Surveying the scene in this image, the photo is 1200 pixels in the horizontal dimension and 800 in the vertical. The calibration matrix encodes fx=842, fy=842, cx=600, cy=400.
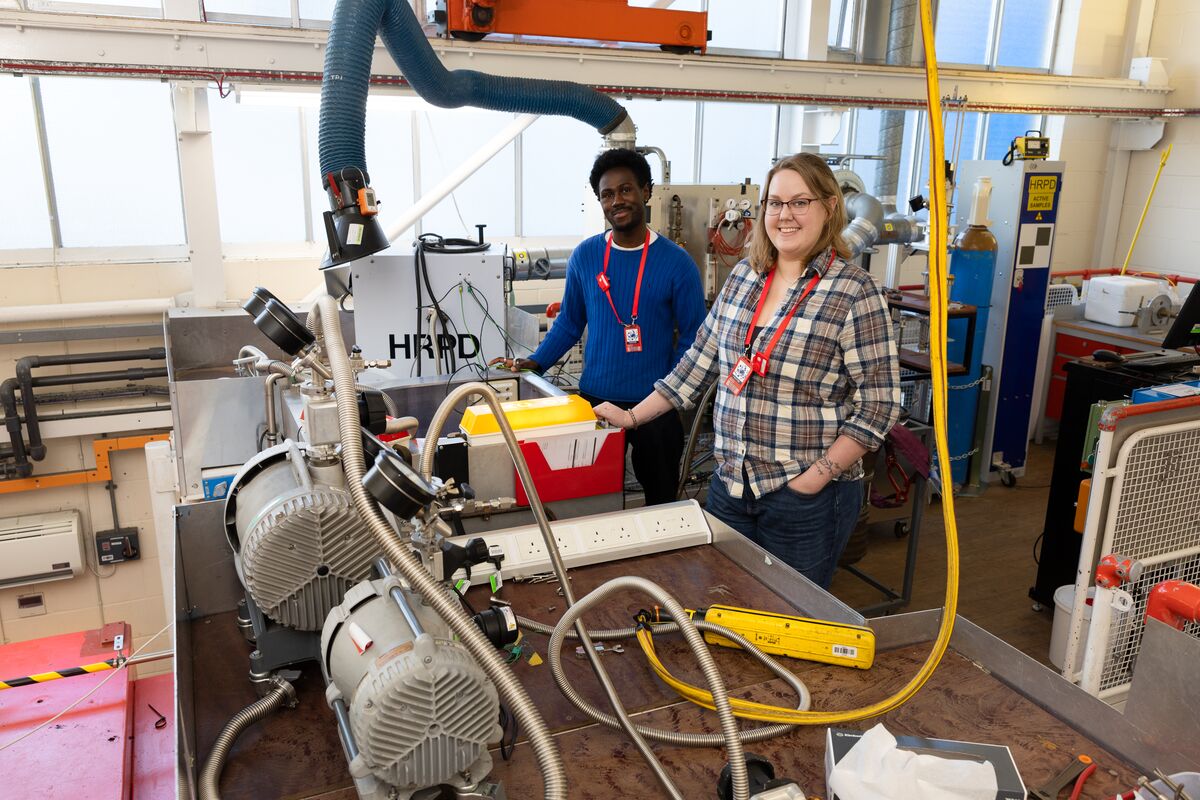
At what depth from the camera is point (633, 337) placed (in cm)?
260

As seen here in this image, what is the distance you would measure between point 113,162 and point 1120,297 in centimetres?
547

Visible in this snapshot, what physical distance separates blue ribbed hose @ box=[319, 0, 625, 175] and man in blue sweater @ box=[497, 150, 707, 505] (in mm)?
610

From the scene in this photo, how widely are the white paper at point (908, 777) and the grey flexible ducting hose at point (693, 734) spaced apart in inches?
5.9

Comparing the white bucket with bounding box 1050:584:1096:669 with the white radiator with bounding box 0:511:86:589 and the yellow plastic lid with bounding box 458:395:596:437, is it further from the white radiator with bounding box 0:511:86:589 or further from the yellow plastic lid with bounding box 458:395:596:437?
the white radiator with bounding box 0:511:86:589

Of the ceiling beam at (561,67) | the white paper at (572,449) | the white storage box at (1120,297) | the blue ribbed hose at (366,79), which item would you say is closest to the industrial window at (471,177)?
the ceiling beam at (561,67)

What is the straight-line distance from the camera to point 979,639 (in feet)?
4.59

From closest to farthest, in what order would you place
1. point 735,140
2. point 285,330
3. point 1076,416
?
point 285,330, point 1076,416, point 735,140

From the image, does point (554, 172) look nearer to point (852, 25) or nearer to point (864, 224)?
point (864, 224)

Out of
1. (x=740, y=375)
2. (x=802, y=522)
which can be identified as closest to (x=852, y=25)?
(x=740, y=375)

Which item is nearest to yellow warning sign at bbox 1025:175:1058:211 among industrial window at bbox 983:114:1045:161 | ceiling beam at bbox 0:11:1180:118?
ceiling beam at bbox 0:11:1180:118

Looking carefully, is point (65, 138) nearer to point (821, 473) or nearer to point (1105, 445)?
point (821, 473)

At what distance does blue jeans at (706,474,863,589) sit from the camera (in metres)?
1.83

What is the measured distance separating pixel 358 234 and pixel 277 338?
0.91 m

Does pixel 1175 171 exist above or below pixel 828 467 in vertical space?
above
